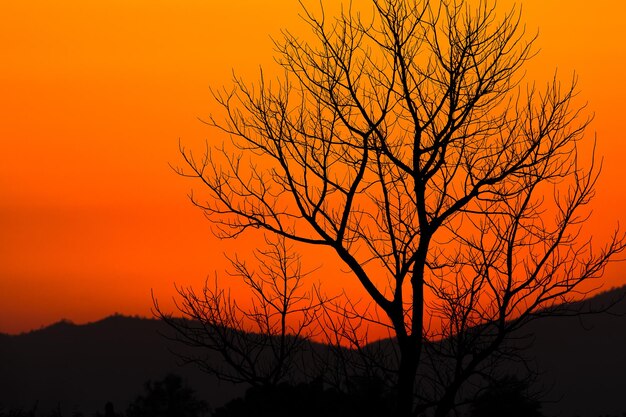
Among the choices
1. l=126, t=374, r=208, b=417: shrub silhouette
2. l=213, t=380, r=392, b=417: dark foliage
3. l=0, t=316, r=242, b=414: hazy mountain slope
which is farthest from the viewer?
l=0, t=316, r=242, b=414: hazy mountain slope

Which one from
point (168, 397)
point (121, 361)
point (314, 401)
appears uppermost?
point (121, 361)

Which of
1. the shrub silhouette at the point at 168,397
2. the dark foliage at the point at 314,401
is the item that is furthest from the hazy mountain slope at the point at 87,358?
the dark foliage at the point at 314,401

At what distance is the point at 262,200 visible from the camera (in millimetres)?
15156

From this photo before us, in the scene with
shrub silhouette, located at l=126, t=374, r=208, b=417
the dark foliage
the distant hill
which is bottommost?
the dark foliage

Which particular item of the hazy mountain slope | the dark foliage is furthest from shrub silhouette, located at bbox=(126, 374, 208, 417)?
the hazy mountain slope

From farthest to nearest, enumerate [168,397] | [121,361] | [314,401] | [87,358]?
[87,358] → [121,361] → [168,397] → [314,401]

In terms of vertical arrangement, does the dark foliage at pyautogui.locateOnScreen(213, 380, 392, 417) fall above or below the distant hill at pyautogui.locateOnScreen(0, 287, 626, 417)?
below

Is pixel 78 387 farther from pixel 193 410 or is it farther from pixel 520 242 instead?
pixel 520 242

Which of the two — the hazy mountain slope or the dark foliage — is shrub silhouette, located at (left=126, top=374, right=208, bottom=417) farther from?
the hazy mountain slope

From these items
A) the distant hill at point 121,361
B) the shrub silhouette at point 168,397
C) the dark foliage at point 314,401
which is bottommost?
the dark foliage at point 314,401

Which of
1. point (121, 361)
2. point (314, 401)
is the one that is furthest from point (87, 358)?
point (314, 401)

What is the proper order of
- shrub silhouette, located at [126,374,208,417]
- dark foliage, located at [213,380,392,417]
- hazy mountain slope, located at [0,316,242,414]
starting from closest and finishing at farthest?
dark foliage, located at [213,380,392,417] → shrub silhouette, located at [126,374,208,417] → hazy mountain slope, located at [0,316,242,414]

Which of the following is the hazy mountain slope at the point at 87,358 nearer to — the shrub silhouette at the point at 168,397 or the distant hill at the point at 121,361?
the distant hill at the point at 121,361

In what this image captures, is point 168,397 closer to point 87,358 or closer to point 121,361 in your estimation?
point 121,361
